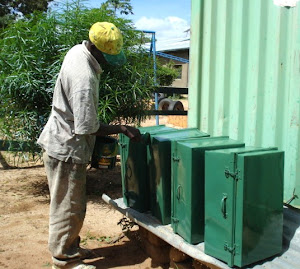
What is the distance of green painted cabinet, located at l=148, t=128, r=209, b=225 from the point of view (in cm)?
308

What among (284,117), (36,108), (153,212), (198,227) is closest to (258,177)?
(198,227)

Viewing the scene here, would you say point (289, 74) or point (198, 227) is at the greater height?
A: point (289, 74)

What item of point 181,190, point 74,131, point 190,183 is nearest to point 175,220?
point 181,190

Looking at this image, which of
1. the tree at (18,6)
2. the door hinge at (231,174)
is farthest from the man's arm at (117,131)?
the tree at (18,6)

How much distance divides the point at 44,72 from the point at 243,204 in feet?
10.8

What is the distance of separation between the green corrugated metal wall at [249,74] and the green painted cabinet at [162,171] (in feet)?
1.78

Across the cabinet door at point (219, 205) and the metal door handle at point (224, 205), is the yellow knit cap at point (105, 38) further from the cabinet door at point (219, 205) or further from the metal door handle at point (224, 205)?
the metal door handle at point (224, 205)

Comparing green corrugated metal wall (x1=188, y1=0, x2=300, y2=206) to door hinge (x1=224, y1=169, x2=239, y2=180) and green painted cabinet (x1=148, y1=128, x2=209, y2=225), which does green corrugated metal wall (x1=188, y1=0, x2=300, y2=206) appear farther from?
door hinge (x1=224, y1=169, x2=239, y2=180)

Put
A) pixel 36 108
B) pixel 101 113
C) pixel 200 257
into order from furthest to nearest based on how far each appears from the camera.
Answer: pixel 36 108 → pixel 101 113 → pixel 200 257

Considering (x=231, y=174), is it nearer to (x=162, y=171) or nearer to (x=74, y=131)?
(x=162, y=171)

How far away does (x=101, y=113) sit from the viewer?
4.55 metres

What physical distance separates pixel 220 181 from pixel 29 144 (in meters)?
3.16

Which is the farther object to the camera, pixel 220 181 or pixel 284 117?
Answer: pixel 284 117

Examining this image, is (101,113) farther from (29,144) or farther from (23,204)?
(23,204)
